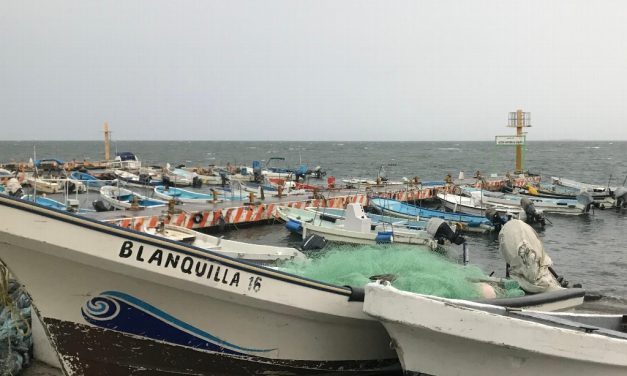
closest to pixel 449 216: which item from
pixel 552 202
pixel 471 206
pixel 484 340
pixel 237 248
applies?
pixel 471 206

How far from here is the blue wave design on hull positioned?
5410 mm

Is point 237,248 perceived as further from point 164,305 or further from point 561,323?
point 561,323

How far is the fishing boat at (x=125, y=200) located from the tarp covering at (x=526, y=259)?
1637cm

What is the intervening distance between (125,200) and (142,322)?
21.1 meters

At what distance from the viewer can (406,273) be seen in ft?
23.7

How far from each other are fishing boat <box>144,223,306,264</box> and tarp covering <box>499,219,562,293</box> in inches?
186

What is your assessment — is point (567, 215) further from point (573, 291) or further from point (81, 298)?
point (81, 298)

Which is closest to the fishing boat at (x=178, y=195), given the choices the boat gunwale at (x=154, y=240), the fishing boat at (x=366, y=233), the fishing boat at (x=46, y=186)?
the fishing boat at (x=46, y=186)

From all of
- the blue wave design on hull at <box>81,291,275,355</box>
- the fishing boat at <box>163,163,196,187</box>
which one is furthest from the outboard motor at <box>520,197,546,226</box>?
the fishing boat at <box>163,163,196,187</box>

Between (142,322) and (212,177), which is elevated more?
(142,322)

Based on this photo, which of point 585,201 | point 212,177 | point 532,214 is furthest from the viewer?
point 212,177

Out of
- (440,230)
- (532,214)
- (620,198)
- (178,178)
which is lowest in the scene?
(532,214)

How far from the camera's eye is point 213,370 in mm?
5988

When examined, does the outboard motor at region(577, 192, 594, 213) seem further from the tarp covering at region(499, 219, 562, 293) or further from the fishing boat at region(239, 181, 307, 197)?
the tarp covering at region(499, 219, 562, 293)
